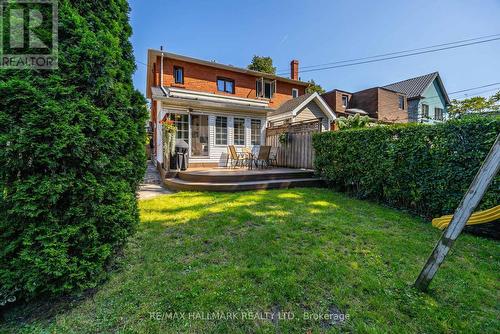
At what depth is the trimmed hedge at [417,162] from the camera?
13.0 ft

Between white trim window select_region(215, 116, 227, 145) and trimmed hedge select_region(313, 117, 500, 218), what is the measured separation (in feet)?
18.9

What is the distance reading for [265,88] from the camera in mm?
16141

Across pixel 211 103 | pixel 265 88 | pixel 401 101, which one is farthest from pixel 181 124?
pixel 401 101

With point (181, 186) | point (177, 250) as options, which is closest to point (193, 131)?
point (181, 186)

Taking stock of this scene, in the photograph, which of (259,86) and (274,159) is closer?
(274,159)

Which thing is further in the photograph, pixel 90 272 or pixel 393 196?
pixel 393 196

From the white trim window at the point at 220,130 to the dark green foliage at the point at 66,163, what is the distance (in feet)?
26.7

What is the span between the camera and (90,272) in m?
A: 2.13

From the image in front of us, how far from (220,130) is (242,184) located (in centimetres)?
514

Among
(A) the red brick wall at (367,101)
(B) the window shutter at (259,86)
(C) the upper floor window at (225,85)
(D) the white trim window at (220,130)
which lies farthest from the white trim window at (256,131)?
(A) the red brick wall at (367,101)

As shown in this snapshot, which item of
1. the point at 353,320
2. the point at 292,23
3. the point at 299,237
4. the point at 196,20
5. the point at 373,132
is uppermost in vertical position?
the point at 292,23

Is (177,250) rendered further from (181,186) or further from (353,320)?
(181,186)

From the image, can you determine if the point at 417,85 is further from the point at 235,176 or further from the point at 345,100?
the point at 235,176

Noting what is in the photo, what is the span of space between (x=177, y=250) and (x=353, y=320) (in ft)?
7.12
